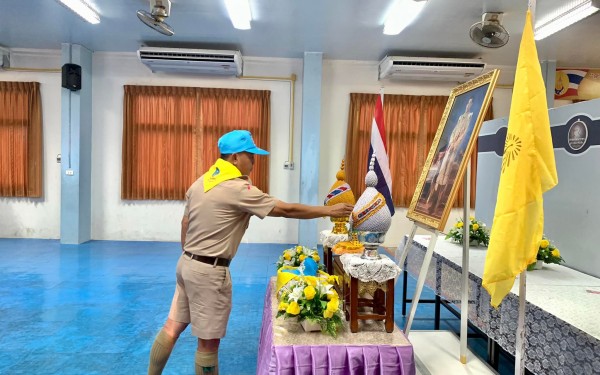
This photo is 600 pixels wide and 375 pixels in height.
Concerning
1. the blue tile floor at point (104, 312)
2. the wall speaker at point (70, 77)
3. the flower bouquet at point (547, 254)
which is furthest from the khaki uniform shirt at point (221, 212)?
the wall speaker at point (70, 77)

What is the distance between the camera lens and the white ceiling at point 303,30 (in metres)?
4.93

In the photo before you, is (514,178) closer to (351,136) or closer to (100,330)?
(100,330)

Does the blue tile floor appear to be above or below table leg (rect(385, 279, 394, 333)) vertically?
below

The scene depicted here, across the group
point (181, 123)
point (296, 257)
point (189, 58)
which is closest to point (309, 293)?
A: point (296, 257)

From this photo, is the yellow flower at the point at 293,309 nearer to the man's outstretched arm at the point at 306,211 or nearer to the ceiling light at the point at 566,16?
the man's outstretched arm at the point at 306,211

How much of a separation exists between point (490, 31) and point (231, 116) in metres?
4.19

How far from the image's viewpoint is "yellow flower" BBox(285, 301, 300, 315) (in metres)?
1.70

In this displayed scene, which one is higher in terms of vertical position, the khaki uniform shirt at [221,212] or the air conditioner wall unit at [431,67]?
the air conditioner wall unit at [431,67]

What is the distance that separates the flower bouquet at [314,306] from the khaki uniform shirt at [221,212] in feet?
1.37

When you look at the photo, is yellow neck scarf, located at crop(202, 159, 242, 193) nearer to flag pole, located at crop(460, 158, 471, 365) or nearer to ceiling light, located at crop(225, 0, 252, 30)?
flag pole, located at crop(460, 158, 471, 365)

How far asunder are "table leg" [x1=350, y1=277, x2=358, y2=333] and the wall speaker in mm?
6480

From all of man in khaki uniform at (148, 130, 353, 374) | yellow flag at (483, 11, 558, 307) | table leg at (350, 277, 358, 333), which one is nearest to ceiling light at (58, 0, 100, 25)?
man in khaki uniform at (148, 130, 353, 374)

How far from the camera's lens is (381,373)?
5.25 ft

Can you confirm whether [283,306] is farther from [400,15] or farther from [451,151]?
[400,15]
